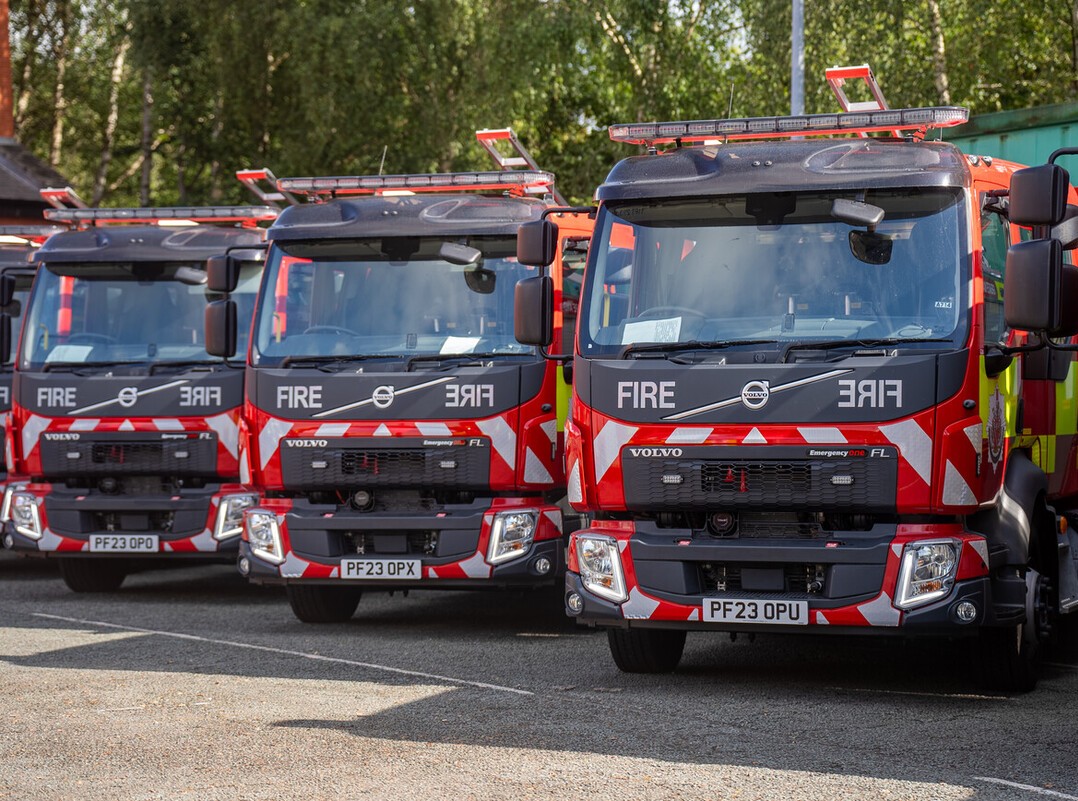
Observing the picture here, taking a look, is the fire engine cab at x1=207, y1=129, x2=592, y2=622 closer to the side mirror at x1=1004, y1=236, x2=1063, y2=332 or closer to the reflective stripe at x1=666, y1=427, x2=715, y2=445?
the reflective stripe at x1=666, y1=427, x2=715, y2=445

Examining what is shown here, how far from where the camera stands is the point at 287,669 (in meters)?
9.74

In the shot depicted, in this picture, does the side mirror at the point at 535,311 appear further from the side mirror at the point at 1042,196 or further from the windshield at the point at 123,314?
the windshield at the point at 123,314

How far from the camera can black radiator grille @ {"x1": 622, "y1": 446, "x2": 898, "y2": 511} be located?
331 inches

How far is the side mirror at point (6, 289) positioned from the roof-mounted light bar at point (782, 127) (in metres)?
6.35

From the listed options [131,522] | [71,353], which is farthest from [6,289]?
[131,522]

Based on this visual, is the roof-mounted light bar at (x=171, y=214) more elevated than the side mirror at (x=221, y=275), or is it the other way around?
the roof-mounted light bar at (x=171, y=214)

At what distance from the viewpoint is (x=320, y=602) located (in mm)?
11945

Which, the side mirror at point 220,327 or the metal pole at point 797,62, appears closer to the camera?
the side mirror at point 220,327

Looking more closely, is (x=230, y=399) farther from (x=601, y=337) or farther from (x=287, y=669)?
(x=601, y=337)

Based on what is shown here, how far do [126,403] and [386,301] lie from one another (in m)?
2.90

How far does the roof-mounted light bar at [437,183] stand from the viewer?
1176 cm

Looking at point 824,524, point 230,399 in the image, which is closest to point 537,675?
point 824,524

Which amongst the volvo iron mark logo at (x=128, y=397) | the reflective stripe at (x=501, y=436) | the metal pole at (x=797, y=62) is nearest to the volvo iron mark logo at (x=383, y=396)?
the reflective stripe at (x=501, y=436)

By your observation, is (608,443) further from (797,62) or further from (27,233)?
(797,62)
